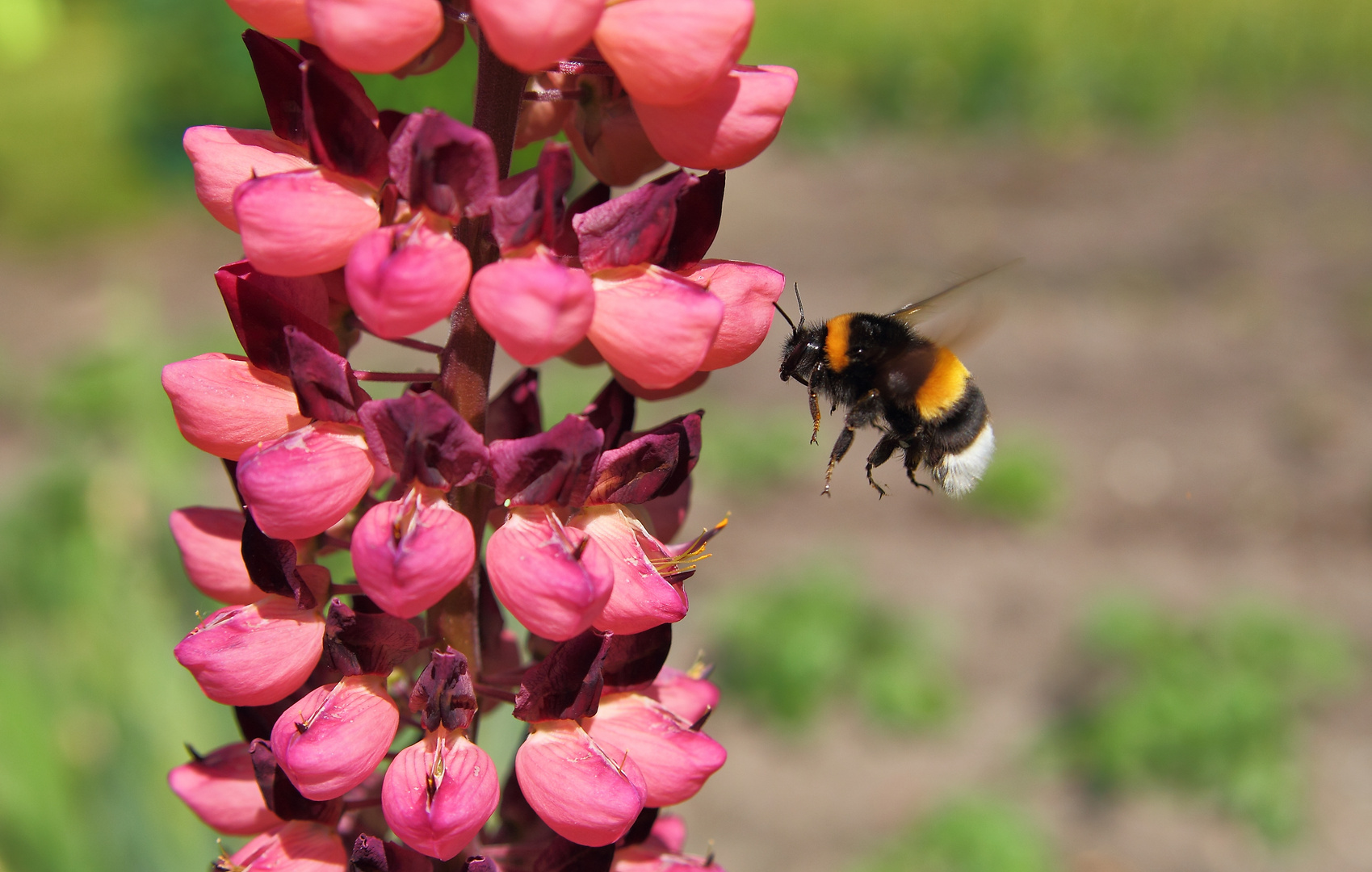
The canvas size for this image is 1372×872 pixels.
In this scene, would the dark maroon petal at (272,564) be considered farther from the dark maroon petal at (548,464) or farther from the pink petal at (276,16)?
the pink petal at (276,16)

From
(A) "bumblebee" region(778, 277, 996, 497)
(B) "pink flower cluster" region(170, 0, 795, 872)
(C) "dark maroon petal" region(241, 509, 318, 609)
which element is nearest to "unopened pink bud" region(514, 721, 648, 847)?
(B) "pink flower cluster" region(170, 0, 795, 872)

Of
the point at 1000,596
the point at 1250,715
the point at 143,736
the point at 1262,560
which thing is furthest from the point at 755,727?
the point at 143,736

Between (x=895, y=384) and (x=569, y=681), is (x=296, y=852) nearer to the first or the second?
(x=569, y=681)

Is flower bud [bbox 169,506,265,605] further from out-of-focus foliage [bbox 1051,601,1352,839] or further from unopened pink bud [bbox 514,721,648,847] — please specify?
out-of-focus foliage [bbox 1051,601,1352,839]

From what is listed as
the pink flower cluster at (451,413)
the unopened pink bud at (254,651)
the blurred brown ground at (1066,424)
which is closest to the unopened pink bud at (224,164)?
the pink flower cluster at (451,413)

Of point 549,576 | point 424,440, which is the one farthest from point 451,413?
point 549,576

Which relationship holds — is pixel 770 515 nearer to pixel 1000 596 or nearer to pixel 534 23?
pixel 1000 596
